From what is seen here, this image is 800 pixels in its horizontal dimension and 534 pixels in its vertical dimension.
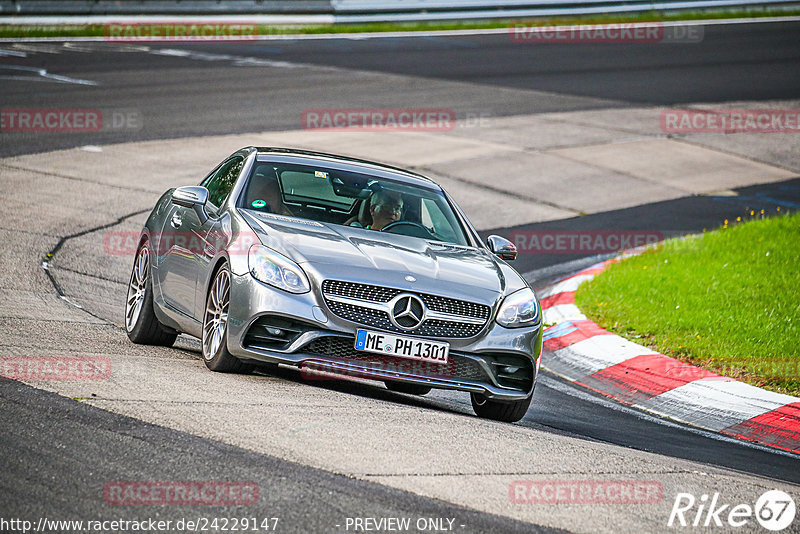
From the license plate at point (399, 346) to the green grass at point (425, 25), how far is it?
23.0 m

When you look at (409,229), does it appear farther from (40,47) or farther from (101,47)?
(101,47)

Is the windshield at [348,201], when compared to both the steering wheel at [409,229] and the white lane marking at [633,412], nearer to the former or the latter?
the steering wheel at [409,229]

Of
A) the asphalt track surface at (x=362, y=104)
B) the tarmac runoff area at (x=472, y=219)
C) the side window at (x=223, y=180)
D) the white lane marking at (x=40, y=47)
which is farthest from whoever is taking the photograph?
the white lane marking at (x=40, y=47)

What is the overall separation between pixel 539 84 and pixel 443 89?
266 centimetres

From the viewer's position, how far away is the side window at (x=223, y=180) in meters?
8.34

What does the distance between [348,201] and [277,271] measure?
4.97ft

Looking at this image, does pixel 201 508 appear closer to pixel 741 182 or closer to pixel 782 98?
pixel 741 182

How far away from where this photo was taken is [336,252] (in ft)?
23.6

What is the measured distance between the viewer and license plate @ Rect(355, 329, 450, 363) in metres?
6.81

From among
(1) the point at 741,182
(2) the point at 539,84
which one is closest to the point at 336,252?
(1) the point at 741,182

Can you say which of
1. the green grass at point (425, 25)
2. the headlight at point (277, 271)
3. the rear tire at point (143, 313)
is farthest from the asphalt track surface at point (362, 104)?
the rear tire at point (143, 313)

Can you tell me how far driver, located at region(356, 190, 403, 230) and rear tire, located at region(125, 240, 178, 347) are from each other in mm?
1780

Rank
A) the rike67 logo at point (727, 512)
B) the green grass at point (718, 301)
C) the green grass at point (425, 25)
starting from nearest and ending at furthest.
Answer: the rike67 logo at point (727, 512), the green grass at point (718, 301), the green grass at point (425, 25)

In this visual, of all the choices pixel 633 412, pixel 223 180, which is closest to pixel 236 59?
pixel 223 180
